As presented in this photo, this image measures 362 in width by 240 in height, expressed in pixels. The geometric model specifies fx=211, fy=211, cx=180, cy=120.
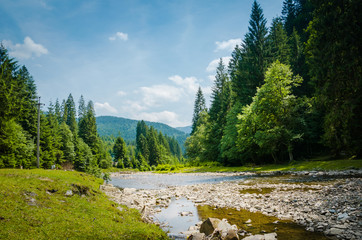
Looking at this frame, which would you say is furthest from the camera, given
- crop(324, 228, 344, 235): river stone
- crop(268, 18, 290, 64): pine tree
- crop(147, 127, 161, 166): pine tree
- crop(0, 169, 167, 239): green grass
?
crop(147, 127, 161, 166): pine tree

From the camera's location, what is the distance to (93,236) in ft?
21.6

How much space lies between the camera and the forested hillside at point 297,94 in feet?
66.0

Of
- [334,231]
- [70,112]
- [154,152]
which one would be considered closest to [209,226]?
[334,231]

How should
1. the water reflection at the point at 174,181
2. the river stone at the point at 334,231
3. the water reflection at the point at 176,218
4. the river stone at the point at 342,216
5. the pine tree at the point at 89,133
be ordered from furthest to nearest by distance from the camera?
the pine tree at the point at 89,133 → the water reflection at the point at 174,181 → the water reflection at the point at 176,218 → the river stone at the point at 342,216 → the river stone at the point at 334,231

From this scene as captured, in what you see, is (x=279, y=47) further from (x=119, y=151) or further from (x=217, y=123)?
(x=119, y=151)

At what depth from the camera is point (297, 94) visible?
40844 millimetres

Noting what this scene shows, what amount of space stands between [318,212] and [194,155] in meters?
64.1

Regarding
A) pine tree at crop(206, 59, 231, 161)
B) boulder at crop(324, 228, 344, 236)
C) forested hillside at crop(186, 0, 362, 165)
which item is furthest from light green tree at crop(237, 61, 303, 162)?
boulder at crop(324, 228, 344, 236)

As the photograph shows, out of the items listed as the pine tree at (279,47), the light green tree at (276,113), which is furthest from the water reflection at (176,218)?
the pine tree at (279,47)

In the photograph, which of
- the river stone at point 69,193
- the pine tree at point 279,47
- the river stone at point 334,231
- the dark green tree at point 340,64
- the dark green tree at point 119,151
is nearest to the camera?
the river stone at point 334,231

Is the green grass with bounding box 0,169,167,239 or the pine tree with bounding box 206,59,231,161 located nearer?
the green grass with bounding box 0,169,167,239

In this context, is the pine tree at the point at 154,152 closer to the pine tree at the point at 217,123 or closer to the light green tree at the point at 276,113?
the pine tree at the point at 217,123

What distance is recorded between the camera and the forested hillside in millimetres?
20125

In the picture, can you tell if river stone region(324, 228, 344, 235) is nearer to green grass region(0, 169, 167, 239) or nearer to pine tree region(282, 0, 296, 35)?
green grass region(0, 169, 167, 239)
